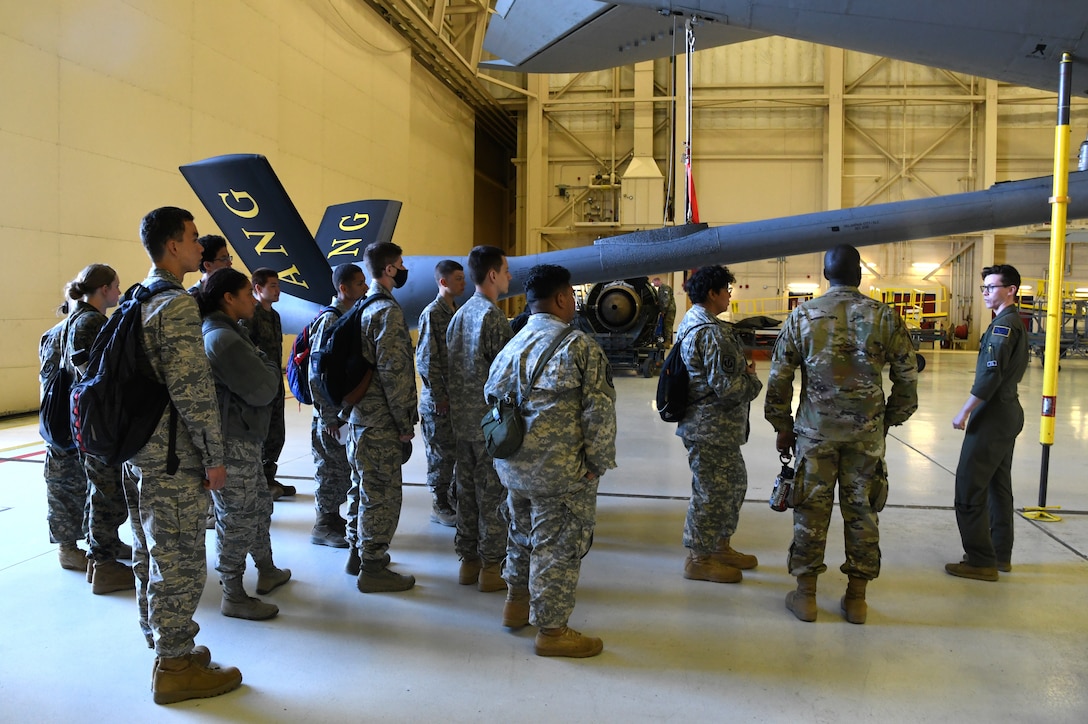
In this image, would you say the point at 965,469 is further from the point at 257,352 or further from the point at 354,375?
the point at 257,352

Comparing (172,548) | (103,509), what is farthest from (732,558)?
(103,509)

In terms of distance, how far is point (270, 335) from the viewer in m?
4.98

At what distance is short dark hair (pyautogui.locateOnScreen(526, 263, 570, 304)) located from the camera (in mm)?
2740

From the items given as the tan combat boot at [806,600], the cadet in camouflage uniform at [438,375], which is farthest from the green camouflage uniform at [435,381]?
the tan combat boot at [806,600]

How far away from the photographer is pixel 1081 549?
13.1 feet

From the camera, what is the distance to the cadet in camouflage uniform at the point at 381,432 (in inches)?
131

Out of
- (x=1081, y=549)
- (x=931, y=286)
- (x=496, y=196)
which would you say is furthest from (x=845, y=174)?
(x=1081, y=549)

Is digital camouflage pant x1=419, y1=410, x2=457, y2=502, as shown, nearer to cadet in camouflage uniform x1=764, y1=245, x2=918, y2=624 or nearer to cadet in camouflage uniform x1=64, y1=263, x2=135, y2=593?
cadet in camouflage uniform x1=64, y1=263, x2=135, y2=593

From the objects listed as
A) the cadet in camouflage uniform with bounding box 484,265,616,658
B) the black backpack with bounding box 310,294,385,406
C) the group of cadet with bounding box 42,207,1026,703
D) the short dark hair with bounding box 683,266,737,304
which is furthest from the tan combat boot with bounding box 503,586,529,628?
the short dark hair with bounding box 683,266,737,304

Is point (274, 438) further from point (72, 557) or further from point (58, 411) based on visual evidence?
point (58, 411)

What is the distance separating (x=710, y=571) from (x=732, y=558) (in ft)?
0.86

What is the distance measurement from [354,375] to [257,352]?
0.49m

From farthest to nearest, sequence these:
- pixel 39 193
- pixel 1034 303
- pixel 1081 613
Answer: pixel 1034 303
pixel 39 193
pixel 1081 613

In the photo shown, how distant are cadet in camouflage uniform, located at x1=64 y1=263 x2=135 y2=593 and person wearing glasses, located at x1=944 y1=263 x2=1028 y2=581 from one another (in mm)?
4435
